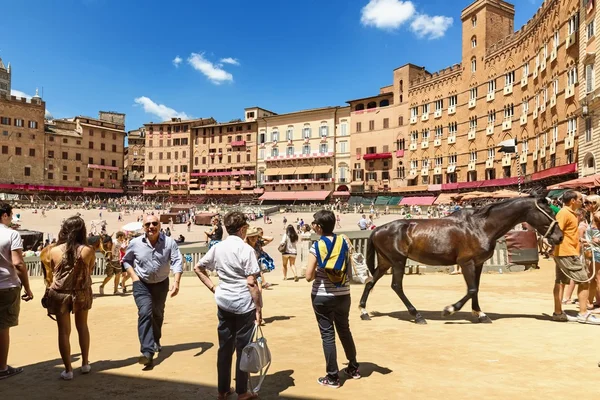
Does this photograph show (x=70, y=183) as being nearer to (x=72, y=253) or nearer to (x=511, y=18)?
(x=511, y=18)

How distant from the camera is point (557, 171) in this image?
30500mm

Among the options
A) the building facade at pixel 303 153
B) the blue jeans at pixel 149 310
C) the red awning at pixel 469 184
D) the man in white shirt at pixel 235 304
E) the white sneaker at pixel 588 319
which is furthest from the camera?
the building facade at pixel 303 153

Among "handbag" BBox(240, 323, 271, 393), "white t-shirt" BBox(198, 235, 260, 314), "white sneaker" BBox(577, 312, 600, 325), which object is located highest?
"white t-shirt" BBox(198, 235, 260, 314)

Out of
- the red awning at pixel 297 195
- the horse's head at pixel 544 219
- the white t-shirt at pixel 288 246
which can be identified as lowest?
the white t-shirt at pixel 288 246

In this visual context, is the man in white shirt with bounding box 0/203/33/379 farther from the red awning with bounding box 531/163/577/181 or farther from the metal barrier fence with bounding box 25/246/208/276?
the red awning with bounding box 531/163/577/181

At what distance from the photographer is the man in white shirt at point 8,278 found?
4391mm

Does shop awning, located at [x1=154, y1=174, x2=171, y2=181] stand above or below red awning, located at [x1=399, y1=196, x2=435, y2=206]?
above

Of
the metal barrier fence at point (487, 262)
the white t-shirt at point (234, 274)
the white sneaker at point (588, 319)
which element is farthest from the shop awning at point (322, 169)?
the white t-shirt at point (234, 274)

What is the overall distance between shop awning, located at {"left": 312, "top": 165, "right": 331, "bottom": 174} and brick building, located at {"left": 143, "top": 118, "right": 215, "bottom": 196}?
27254 mm

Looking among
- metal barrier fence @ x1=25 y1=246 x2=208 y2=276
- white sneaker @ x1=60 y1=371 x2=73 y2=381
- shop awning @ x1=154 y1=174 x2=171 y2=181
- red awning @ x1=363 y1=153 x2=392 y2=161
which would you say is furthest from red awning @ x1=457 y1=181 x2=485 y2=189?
shop awning @ x1=154 y1=174 x2=171 y2=181

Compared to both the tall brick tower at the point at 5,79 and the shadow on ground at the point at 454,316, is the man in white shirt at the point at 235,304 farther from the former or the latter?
the tall brick tower at the point at 5,79

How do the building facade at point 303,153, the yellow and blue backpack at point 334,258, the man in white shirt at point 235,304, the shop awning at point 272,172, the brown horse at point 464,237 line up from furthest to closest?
the shop awning at point 272,172 → the building facade at point 303,153 → the brown horse at point 464,237 → the yellow and blue backpack at point 334,258 → the man in white shirt at point 235,304

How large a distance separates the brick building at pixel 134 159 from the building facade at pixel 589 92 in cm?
8210

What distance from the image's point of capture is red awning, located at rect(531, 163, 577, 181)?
94.2ft
